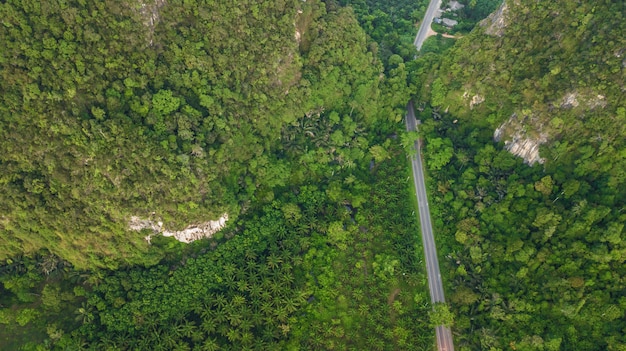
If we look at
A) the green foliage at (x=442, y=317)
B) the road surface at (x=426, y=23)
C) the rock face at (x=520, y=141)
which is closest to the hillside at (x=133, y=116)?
the road surface at (x=426, y=23)

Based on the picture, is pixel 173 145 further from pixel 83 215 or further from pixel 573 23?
pixel 573 23

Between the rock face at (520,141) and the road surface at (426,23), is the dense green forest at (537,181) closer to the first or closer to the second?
the rock face at (520,141)

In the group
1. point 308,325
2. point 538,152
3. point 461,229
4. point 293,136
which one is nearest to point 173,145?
point 293,136

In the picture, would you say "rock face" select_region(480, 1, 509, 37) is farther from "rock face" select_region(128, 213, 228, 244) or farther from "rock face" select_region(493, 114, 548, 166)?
"rock face" select_region(128, 213, 228, 244)

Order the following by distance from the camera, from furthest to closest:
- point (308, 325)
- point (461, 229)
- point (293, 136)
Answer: point (293, 136)
point (461, 229)
point (308, 325)

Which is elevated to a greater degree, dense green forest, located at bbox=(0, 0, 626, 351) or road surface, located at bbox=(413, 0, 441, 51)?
road surface, located at bbox=(413, 0, 441, 51)

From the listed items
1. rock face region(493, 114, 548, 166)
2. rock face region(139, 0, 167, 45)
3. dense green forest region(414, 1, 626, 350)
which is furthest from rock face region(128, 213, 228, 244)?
rock face region(493, 114, 548, 166)
